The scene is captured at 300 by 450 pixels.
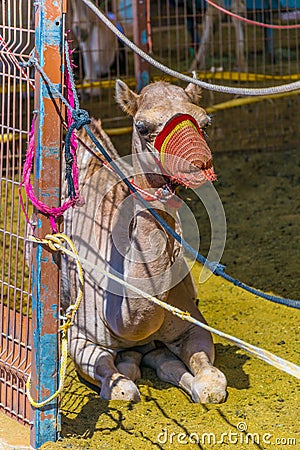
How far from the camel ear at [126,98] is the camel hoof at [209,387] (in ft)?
4.30

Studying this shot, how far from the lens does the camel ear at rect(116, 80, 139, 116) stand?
4277 mm

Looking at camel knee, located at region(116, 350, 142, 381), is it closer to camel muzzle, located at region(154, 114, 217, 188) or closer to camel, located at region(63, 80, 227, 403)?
camel, located at region(63, 80, 227, 403)

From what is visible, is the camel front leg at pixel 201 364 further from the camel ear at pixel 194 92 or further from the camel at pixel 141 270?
the camel ear at pixel 194 92

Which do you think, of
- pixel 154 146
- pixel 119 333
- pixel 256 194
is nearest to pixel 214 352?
pixel 119 333

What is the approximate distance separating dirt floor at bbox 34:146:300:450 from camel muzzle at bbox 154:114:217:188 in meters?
0.33

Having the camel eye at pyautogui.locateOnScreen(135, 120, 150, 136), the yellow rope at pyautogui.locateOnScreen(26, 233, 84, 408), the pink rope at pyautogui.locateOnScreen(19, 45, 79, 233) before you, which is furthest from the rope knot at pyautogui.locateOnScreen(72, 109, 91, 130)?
the camel eye at pyautogui.locateOnScreen(135, 120, 150, 136)

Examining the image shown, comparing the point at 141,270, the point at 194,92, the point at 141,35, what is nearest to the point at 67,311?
the point at 141,270

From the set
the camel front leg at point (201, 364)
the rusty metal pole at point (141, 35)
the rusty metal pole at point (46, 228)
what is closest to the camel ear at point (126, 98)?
the rusty metal pole at point (46, 228)

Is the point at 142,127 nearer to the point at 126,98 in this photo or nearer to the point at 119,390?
the point at 126,98

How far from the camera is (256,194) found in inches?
324

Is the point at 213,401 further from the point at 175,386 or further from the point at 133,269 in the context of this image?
the point at 133,269

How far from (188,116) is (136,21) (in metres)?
4.36

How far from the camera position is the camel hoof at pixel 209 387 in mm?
4258

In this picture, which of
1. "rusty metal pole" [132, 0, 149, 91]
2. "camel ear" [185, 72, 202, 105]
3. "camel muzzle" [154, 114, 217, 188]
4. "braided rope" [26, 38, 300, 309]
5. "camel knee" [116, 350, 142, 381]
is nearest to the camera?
"braided rope" [26, 38, 300, 309]
